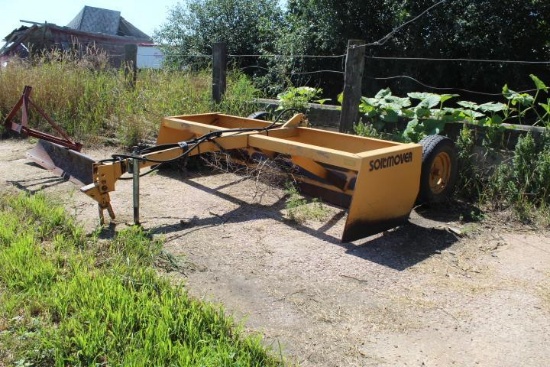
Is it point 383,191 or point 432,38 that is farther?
point 432,38

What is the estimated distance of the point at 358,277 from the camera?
3594mm

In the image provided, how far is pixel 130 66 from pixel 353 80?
5.19 m

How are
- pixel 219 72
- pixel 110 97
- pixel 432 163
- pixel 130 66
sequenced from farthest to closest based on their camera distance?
pixel 130 66 < pixel 110 97 < pixel 219 72 < pixel 432 163

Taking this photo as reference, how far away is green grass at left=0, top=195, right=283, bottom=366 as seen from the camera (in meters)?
2.49

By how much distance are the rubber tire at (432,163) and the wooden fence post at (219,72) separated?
13.7 feet

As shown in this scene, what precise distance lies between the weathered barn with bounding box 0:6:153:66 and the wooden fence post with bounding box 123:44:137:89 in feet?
18.0

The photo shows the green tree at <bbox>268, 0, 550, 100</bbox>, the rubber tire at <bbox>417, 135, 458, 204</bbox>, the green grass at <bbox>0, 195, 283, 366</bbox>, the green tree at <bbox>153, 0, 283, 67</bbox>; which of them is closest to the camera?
the green grass at <bbox>0, 195, 283, 366</bbox>

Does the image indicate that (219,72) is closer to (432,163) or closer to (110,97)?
(110,97)

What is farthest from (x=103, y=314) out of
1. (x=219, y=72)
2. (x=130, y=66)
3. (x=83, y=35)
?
(x=83, y=35)

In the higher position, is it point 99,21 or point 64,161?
point 99,21

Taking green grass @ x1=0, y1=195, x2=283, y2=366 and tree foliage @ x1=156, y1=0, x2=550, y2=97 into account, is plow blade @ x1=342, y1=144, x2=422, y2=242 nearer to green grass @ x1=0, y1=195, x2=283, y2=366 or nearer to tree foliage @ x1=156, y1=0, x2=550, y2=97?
green grass @ x1=0, y1=195, x2=283, y2=366

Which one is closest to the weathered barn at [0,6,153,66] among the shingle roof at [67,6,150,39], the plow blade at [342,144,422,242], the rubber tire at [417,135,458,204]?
the shingle roof at [67,6,150,39]

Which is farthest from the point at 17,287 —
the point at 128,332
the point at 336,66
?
the point at 336,66

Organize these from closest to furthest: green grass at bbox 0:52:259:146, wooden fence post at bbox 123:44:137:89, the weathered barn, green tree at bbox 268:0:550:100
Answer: green grass at bbox 0:52:259:146 < wooden fence post at bbox 123:44:137:89 < green tree at bbox 268:0:550:100 < the weathered barn
